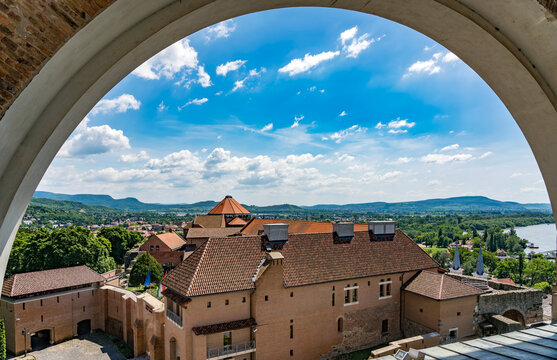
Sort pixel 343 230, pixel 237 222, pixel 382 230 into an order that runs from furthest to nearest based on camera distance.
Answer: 1. pixel 237 222
2. pixel 382 230
3. pixel 343 230

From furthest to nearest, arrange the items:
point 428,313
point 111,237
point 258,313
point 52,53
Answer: point 111,237
point 428,313
point 258,313
point 52,53

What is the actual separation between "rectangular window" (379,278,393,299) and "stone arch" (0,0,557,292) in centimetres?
2285

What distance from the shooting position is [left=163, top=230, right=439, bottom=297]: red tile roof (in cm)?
2017

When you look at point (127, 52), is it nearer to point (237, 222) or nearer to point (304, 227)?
point (304, 227)

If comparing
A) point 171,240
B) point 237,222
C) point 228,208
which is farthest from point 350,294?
point 228,208

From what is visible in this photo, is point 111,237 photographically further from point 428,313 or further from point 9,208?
→ point 9,208

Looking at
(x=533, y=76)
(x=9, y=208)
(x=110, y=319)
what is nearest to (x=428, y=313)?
(x=533, y=76)

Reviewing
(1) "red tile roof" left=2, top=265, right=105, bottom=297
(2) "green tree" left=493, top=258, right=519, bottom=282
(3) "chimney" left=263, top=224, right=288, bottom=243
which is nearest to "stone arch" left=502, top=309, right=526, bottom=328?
(3) "chimney" left=263, top=224, right=288, bottom=243

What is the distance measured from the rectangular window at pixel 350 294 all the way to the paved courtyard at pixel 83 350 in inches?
768

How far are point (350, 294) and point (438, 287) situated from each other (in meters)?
6.87

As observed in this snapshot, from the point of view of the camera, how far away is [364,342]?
78.2ft

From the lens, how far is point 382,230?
28734 mm

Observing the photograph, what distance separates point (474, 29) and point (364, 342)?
2493cm

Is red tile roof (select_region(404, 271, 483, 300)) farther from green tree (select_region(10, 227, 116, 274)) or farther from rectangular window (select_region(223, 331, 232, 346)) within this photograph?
green tree (select_region(10, 227, 116, 274))
